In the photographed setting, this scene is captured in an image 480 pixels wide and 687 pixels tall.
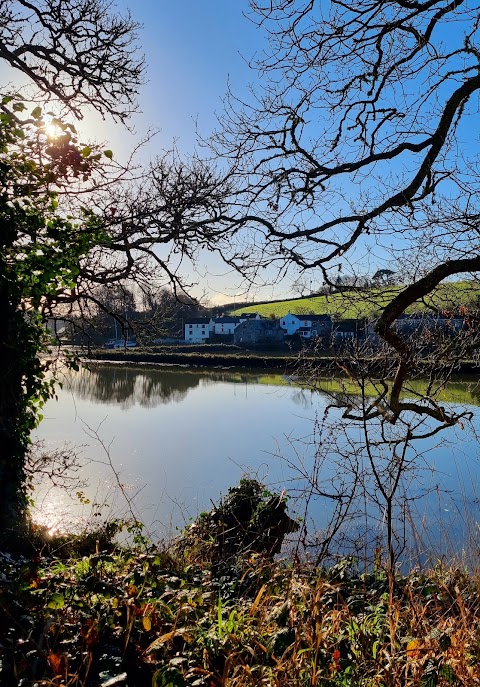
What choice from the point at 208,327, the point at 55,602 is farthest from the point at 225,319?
the point at 55,602

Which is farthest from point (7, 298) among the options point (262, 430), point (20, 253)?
point (262, 430)

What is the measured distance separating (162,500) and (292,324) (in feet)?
182

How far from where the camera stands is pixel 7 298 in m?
3.57

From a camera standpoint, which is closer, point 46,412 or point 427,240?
point 427,240

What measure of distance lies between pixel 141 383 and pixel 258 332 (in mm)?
33135

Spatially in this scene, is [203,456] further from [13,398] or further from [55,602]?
[55,602]

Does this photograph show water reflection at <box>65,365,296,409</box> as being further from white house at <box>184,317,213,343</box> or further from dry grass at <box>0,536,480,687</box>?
white house at <box>184,317,213,343</box>

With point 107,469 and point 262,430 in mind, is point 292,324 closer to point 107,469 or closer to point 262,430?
point 262,430

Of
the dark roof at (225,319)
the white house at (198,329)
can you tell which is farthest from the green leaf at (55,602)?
the dark roof at (225,319)

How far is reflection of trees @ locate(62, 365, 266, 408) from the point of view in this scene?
66.0ft

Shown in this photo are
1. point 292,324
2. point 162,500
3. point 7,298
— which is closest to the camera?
point 7,298

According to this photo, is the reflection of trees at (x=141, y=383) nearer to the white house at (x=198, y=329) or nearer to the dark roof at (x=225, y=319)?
the white house at (x=198, y=329)

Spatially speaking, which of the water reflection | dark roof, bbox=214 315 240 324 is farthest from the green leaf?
dark roof, bbox=214 315 240 324

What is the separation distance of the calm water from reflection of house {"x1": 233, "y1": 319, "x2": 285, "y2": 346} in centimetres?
3162
